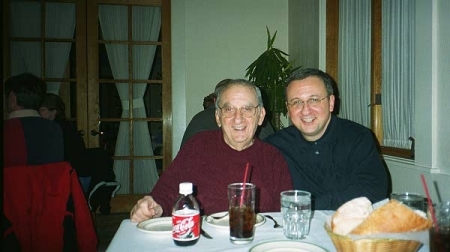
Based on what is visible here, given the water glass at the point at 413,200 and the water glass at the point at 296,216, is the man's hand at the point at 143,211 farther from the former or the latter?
the water glass at the point at 413,200

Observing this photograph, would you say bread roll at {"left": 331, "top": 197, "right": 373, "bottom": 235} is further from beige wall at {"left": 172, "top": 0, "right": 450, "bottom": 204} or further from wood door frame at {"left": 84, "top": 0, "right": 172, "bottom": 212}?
wood door frame at {"left": 84, "top": 0, "right": 172, "bottom": 212}

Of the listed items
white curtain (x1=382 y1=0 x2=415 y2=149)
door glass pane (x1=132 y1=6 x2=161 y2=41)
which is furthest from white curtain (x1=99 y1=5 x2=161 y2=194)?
white curtain (x1=382 y1=0 x2=415 y2=149)

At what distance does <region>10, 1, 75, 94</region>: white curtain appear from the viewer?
457cm

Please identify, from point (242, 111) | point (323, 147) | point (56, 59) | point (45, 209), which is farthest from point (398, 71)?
point (56, 59)

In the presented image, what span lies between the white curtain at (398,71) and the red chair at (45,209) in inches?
94.0

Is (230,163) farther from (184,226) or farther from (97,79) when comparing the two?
(97,79)

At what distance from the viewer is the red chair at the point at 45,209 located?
196 cm

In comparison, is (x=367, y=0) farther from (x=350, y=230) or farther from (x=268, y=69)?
Answer: (x=350, y=230)

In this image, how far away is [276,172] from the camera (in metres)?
1.79

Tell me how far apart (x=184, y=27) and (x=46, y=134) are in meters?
2.76

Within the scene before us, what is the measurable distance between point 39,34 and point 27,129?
2.81 metres

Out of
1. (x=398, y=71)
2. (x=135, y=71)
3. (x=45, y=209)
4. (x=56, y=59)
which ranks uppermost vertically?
(x=56, y=59)

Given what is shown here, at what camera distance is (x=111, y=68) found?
4746mm

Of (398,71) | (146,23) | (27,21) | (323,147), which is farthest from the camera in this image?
(146,23)
